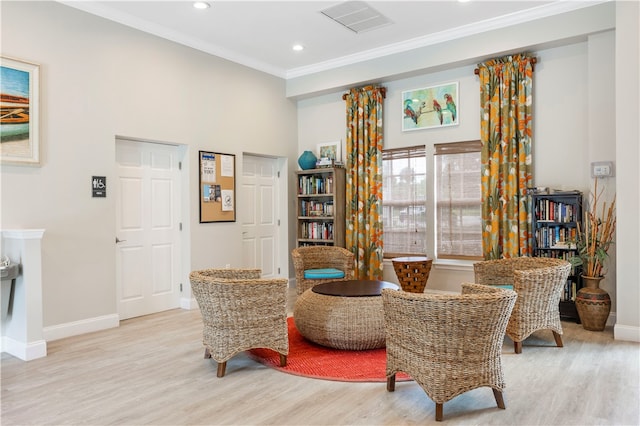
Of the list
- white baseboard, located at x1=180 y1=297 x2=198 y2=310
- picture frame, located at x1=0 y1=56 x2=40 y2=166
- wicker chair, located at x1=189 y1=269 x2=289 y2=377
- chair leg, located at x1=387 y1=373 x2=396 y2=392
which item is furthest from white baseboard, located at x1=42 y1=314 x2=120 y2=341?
chair leg, located at x1=387 y1=373 x2=396 y2=392

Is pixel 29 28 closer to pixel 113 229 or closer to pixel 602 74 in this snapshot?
pixel 113 229

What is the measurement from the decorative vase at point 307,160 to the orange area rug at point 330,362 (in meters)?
3.51

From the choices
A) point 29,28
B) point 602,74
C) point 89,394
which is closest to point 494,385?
point 89,394

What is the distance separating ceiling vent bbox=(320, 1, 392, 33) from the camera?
500cm

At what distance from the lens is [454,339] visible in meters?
2.70

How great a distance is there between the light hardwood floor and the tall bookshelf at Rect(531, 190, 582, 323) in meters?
0.82

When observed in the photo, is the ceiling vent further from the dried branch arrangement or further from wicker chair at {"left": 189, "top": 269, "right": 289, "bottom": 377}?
wicker chair at {"left": 189, "top": 269, "right": 289, "bottom": 377}

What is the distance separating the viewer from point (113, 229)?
5.04m

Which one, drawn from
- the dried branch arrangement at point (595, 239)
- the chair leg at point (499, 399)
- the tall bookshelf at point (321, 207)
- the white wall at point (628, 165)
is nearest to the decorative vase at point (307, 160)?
the tall bookshelf at point (321, 207)

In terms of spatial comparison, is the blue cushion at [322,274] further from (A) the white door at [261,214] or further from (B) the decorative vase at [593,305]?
(B) the decorative vase at [593,305]

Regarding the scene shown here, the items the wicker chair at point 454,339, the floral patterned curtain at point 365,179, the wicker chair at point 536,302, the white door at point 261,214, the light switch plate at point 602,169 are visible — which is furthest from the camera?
the white door at point 261,214

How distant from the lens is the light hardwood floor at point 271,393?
109 inches

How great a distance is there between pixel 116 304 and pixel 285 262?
2.91 m

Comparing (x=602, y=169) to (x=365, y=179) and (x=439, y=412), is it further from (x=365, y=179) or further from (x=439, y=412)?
(x=439, y=412)
